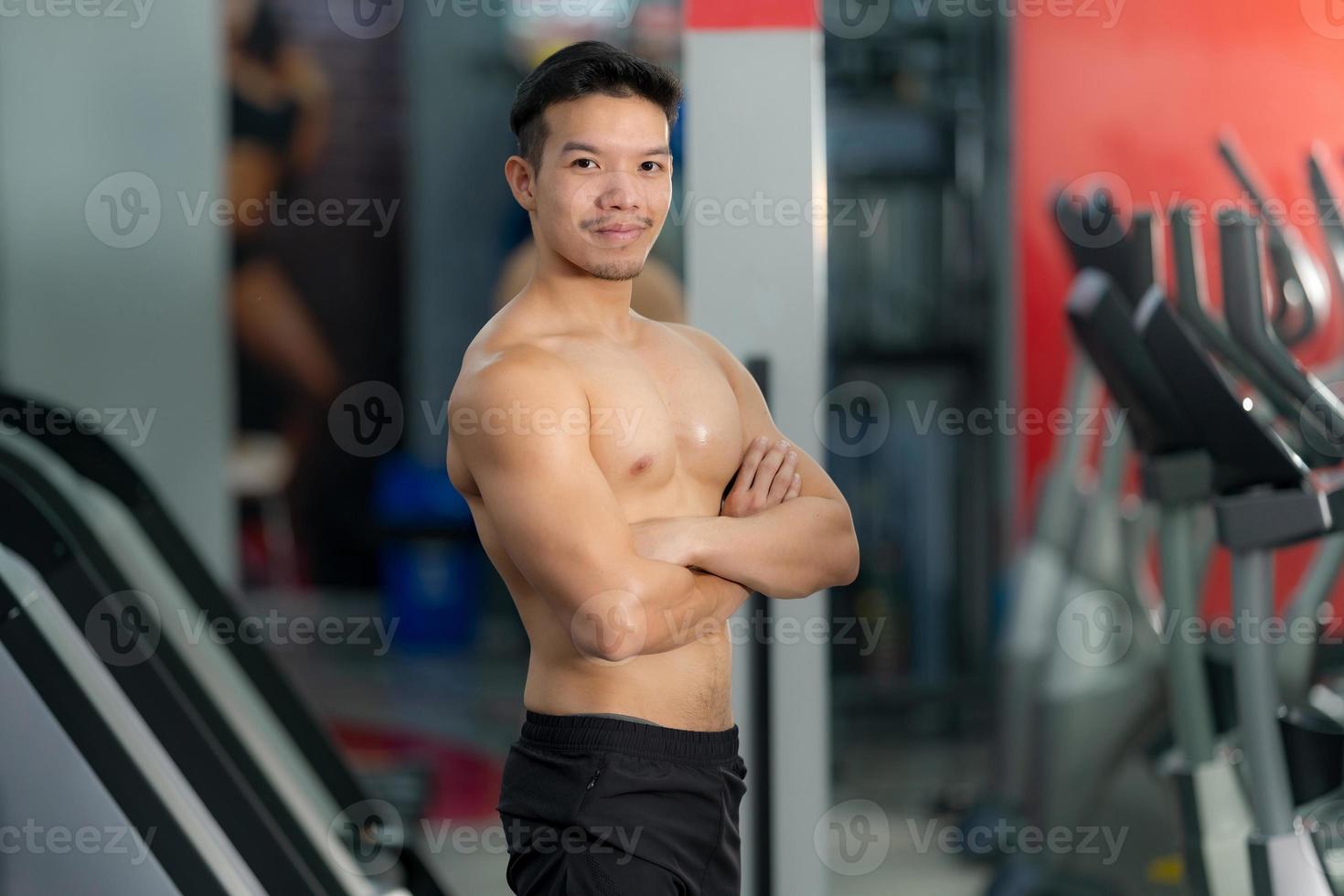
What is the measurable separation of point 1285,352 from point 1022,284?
2181 millimetres

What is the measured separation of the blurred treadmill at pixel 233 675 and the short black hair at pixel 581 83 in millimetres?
1324

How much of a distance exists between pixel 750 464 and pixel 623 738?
1.06 feet

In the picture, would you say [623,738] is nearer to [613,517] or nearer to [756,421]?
[613,517]

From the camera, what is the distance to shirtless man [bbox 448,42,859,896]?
1299mm

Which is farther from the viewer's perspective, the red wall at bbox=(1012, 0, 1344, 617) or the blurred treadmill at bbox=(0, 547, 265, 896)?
the red wall at bbox=(1012, 0, 1344, 617)

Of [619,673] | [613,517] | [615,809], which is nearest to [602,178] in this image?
[613,517]

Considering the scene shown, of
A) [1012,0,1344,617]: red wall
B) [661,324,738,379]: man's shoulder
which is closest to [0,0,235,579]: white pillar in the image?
[661,324,738,379]: man's shoulder

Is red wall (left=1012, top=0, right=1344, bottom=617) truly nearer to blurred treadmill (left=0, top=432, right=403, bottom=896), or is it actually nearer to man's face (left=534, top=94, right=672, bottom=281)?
blurred treadmill (left=0, top=432, right=403, bottom=896)

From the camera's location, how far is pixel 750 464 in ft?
4.87

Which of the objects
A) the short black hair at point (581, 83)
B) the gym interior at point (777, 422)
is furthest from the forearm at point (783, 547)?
the gym interior at point (777, 422)

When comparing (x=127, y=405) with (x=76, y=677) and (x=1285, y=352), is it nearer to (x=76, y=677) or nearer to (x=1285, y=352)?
(x=76, y=677)

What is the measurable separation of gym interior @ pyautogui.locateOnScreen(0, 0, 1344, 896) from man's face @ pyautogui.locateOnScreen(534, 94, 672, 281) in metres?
0.80

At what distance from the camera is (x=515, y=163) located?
1405 millimetres

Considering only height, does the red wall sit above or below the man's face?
above
